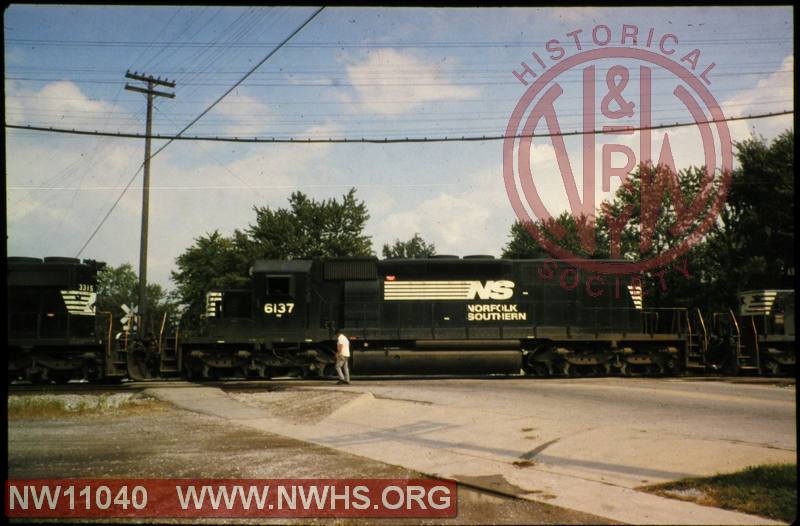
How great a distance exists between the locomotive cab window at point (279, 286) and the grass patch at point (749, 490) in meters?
14.7

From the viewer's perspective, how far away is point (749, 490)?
6.23 meters

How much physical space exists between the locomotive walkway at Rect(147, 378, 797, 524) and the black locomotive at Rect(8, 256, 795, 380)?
2452 millimetres

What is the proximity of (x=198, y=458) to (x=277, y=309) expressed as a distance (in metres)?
11.8

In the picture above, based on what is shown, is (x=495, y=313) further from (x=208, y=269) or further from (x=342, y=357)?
(x=208, y=269)

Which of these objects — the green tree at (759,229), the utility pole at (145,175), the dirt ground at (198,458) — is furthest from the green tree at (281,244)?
the dirt ground at (198,458)

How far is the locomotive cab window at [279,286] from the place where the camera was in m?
20.0

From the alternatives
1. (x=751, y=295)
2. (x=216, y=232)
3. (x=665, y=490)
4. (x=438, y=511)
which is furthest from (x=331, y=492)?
(x=216, y=232)

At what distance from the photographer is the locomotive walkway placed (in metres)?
6.94

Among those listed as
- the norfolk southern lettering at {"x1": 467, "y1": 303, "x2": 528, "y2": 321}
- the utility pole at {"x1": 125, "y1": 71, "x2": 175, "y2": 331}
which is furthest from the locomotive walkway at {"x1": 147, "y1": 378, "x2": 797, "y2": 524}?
the utility pole at {"x1": 125, "y1": 71, "x2": 175, "y2": 331}

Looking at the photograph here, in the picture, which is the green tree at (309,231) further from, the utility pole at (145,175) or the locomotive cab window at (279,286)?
the locomotive cab window at (279,286)

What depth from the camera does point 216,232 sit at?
188 feet

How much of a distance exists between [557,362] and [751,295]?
7.79 meters

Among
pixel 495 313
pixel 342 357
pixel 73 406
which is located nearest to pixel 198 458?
pixel 73 406

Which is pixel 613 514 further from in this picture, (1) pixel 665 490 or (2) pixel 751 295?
(2) pixel 751 295
